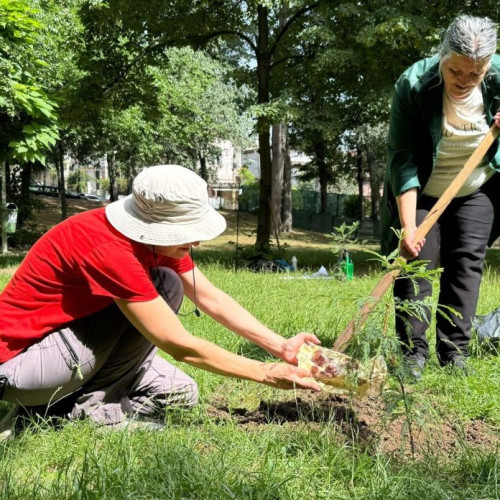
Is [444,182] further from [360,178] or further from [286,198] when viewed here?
[360,178]

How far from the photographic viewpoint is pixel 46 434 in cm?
245

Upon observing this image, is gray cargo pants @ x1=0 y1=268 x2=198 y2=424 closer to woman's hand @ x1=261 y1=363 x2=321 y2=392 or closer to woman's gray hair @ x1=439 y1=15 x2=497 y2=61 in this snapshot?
woman's hand @ x1=261 y1=363 x2=321 y2=392

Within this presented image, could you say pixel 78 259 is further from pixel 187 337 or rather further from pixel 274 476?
pixel 274 476

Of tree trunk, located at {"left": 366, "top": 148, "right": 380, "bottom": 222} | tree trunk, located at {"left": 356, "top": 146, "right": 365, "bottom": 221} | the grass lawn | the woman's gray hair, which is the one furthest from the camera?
tree trunk, located at {"left": 356, "top": 146, "right": 365, "bottom": 221}

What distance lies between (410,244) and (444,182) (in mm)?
503

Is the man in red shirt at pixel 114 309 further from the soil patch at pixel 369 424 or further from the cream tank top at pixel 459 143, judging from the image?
the cream tank top at pixel 459 143

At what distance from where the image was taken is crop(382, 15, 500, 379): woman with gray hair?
3.16m

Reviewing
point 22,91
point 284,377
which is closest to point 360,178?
point 22,91

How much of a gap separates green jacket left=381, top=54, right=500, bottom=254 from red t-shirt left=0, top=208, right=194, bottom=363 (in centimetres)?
153

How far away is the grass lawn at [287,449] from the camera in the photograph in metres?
1.95

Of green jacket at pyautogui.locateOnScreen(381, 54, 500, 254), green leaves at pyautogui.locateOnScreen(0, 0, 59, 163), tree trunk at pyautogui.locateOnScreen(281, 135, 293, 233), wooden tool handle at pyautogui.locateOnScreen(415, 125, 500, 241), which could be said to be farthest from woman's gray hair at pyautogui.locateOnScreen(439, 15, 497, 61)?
tree trunk at pyautogui.locateOnScreen(281, 135, 293, 233)

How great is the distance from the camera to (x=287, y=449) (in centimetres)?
234

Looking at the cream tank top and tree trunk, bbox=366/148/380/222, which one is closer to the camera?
the cream tank top

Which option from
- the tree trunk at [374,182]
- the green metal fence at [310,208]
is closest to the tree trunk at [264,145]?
the tree trunk at [374,182]
